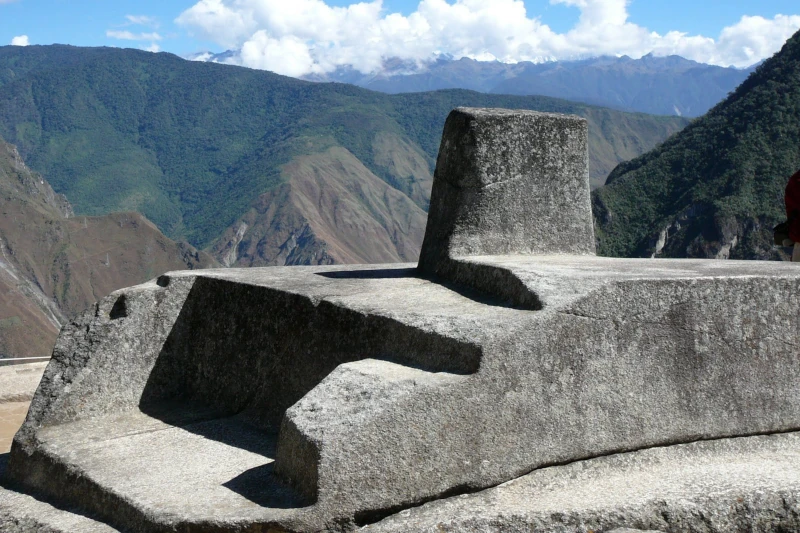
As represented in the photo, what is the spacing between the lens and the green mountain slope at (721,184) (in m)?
39.5

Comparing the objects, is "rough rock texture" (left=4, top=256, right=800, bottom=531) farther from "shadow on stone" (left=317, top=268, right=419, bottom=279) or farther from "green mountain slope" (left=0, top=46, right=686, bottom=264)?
"green mountain slope" (left=0, top=46, right=686, bottom=264)

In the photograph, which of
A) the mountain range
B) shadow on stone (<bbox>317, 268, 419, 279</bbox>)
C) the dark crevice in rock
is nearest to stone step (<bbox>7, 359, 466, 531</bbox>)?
the dark crevice in rock

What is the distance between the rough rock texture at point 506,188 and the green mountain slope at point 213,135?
12600 cm

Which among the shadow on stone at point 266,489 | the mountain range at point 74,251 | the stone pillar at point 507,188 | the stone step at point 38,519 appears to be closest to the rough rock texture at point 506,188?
the stone pillar at point 507,188

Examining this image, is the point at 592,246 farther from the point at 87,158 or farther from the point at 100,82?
the point at 100,82

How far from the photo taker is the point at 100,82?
192125 millimetres

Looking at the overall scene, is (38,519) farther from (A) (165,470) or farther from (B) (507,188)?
(B) (507,188)

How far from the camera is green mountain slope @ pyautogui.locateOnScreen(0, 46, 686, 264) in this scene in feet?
486

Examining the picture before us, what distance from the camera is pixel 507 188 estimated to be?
6.64 metres

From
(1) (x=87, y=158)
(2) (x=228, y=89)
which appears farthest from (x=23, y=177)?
(2) (x=228, y=89)

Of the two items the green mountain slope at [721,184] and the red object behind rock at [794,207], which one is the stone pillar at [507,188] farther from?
the green mountain slope at [721,184]

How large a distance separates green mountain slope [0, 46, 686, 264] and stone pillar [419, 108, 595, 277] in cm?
12599

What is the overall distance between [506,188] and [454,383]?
2.38m

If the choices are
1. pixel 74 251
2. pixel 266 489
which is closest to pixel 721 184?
pixel 266 489
